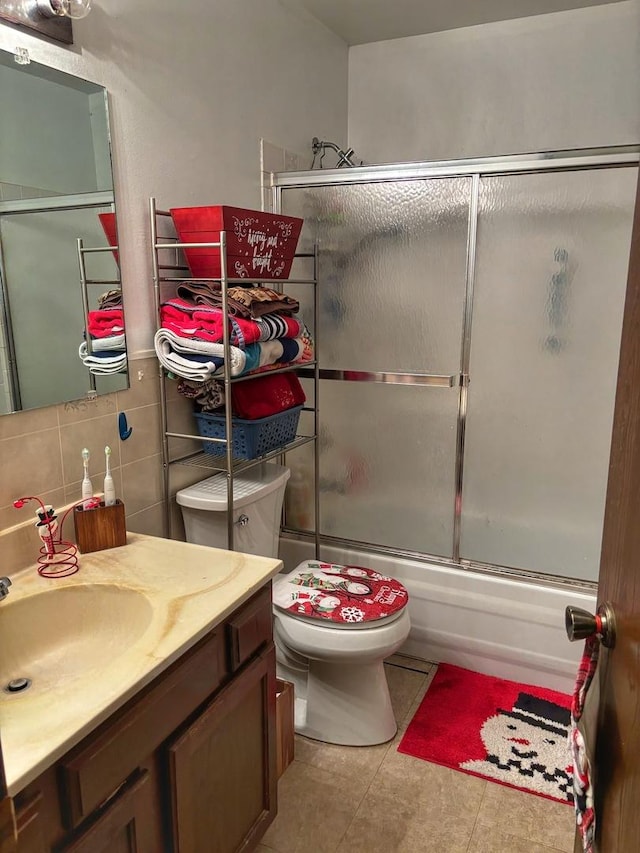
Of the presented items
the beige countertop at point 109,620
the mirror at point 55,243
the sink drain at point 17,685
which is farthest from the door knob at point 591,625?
the mirror at point 55,243

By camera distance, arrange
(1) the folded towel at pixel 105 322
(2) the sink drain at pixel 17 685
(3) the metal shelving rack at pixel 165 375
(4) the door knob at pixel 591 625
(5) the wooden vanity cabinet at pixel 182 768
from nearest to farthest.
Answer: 1. (4) the door knob at pixel 591 625
2. (5) the wooden vanity cabinet at pixel 182 768
3. (2) the sink drain at pixel 17 685
4. (1) the folded towel at pixel 105 322
5. (3) the metal shelving rack at pixel 165 375

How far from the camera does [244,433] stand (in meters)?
1.94

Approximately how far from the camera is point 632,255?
2.72 feet

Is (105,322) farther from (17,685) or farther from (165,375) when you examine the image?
(17,685)

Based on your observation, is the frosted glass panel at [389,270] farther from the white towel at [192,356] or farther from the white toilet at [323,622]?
the white towel at [192,356]

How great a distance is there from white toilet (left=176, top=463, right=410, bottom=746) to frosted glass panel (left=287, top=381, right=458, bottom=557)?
509 mm

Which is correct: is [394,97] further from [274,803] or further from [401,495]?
[274,803]

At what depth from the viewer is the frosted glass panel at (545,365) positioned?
2189mm

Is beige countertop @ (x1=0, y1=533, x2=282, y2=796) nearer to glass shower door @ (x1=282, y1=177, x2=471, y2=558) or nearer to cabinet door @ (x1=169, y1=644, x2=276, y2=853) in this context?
cabinet door @ (x1=169, y1=644, x2=276, y2=853)

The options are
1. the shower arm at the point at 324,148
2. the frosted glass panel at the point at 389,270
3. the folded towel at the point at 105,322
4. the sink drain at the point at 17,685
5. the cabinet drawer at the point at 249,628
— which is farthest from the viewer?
the shower arm at the point at 324,148

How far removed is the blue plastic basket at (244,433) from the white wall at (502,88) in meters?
1.53

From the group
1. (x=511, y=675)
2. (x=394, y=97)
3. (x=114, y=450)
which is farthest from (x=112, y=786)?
(x=394, y=97)

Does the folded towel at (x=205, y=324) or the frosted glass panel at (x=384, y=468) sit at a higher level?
the folded towel at (x=205, y=324)

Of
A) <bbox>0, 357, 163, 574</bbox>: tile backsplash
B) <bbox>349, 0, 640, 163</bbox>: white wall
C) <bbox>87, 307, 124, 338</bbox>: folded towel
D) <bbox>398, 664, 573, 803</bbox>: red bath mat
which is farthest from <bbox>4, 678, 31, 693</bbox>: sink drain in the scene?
<bbox>349, 0, 640, 163</bbox>: white wall
